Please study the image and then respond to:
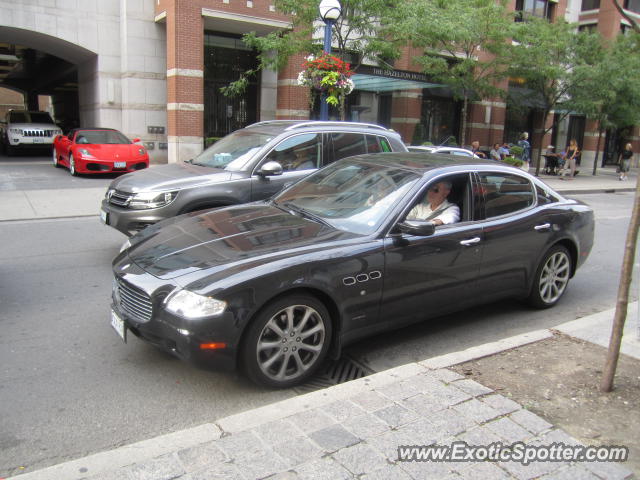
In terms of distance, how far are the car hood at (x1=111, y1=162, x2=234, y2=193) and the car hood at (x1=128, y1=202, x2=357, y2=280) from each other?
1.83 m

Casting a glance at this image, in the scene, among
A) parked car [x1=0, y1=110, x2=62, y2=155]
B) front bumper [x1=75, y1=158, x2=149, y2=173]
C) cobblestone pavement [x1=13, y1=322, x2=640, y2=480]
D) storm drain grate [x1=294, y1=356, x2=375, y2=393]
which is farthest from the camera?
parked car [x1=0, y1=110, x2=62, y2=155]

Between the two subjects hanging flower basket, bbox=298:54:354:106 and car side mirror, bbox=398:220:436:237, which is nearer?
car side mirror, bbox=398:220:436:237

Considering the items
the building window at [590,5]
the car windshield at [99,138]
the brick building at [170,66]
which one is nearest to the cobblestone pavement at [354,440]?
the car windshield at [99,138]

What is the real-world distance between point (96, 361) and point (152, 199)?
2.68 meters

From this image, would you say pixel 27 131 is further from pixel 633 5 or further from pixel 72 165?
pixel 633 5

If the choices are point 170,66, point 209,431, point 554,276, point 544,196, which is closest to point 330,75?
point 544,196

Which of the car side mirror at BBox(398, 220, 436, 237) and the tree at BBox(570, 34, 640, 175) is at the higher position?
the tree at BBox(570, 34, 640, 175)

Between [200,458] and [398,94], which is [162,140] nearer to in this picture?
[398,94]

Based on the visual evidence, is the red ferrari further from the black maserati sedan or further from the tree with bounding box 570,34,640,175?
the tree with bounding box 570,34,640,175


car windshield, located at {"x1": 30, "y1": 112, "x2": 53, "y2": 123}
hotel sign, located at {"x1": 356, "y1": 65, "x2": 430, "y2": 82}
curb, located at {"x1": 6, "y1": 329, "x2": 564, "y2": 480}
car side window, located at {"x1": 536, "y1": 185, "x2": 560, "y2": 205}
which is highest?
hotel sign, located at {"x1": 356, "y1": 65, "x2": 430, "y2": 82}

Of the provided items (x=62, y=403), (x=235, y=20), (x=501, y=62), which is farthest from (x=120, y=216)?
(x=501, y=62)

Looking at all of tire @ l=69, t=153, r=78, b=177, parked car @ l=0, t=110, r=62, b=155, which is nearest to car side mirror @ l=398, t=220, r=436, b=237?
tire @ l=69, t=153, r=78, b=177

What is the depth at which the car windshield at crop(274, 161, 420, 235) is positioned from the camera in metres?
4.39

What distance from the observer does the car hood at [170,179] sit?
21.6 ft
